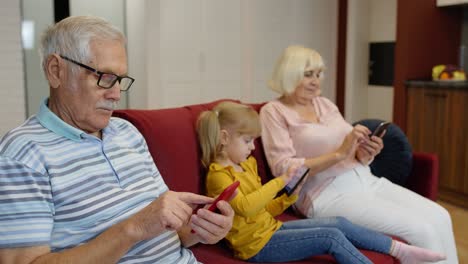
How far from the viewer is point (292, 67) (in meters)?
2.17

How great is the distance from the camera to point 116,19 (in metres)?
4.33

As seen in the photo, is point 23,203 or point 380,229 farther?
point 380,229

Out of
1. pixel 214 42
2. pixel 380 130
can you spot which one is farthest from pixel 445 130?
pixel 214 42

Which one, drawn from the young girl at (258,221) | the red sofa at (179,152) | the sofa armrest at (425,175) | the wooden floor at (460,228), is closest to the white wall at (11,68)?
the red sofa at (179,152)

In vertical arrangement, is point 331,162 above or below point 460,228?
above

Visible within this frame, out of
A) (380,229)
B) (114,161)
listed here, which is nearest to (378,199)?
(380,229)

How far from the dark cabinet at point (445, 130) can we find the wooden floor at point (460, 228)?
81mm

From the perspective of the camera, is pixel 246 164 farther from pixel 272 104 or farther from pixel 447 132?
pixel 447 132

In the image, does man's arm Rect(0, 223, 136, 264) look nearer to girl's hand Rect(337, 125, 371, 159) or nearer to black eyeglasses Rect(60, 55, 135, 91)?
black eyeglasses Rect(60, 55, 135, 91)

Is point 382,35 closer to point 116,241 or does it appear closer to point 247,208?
point 247,208

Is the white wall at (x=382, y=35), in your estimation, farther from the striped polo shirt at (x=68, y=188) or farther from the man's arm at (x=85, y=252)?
the man's arm at (x=85, y=252)

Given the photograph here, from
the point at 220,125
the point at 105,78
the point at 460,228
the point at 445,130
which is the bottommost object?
the point at 460,228

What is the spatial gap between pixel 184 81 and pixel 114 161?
122 inches

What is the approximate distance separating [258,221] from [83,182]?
0.69 m
